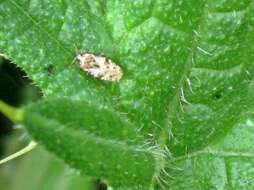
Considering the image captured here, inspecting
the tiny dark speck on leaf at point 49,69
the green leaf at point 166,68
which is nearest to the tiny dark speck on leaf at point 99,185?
the green leaf at point 166,68

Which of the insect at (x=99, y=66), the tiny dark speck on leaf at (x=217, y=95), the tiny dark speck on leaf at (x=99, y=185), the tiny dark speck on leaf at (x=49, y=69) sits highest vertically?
the tiny dark speck on leaf at (x=49, y=69)

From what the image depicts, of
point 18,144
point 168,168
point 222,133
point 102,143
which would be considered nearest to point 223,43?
point 222,133

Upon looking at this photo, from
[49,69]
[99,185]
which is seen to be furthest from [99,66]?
[99,185]

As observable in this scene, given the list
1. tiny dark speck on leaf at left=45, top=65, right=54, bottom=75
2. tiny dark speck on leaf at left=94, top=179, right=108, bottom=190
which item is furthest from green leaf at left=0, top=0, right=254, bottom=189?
tiny dark speck on leaf at left=94, top=179, right=108, bottom=190

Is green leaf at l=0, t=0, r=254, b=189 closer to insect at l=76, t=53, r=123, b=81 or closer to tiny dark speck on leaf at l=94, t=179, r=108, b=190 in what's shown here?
insect at l=76, t=53, r=123, b=81

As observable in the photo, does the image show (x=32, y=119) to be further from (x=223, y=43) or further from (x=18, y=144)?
(x=18, y=144)

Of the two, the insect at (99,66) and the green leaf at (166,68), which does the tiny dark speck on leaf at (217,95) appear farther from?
the insect at (99,66)

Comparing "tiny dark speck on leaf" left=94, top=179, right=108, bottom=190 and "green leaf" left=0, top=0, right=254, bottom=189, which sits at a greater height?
"green leaf" left=0, top=0, right=254, bottom=189
